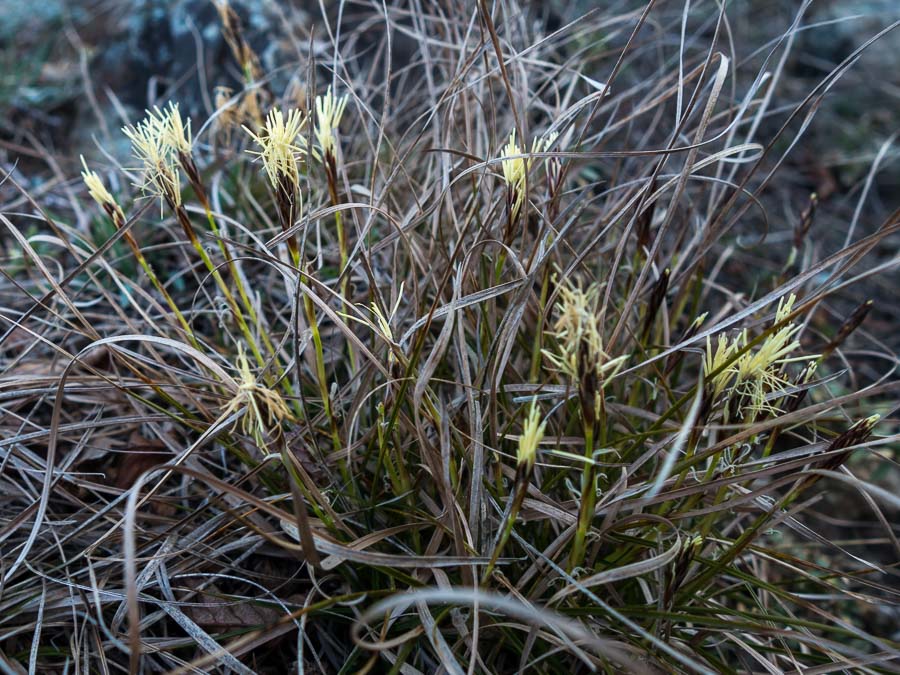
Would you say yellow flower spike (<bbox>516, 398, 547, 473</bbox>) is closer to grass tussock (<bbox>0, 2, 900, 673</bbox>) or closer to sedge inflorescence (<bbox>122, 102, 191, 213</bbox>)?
grass tussock (<bbox>0, 2, 900, 673</bbox>)

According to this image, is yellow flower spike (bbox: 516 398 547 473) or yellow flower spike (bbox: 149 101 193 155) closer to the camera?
yellow flower spike (bbox: 516 398 547 473)

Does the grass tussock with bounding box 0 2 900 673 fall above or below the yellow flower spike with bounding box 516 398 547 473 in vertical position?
below

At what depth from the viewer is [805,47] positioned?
3375 millimetres

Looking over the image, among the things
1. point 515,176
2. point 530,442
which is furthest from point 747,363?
point 515,176

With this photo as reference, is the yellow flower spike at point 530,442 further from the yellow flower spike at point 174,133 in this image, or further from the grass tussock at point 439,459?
the yellow flower spike at point 174,133

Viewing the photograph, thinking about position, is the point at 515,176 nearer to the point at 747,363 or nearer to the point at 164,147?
the point at 747,363

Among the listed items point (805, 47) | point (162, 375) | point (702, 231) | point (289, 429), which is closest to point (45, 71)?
point (162, 375)

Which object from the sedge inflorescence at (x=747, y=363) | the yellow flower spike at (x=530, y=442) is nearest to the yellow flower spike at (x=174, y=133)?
the yellow flower spike at (x=530, y=442)

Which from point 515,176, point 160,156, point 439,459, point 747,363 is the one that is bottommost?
point 439,459

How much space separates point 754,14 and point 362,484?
3.23 metres

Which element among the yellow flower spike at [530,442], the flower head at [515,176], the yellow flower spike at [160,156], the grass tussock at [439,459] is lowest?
the grass tussock at [439,459]

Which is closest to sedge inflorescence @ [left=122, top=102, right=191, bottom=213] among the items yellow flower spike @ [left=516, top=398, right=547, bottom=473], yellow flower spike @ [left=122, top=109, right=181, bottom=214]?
yellow flower spike @ [left=122, top=109, right=181, bottom=214]

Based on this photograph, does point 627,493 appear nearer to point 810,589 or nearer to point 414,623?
point 414,623

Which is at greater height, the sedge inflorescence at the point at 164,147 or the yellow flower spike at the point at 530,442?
the sedge inflorescence at the point at 164,147
